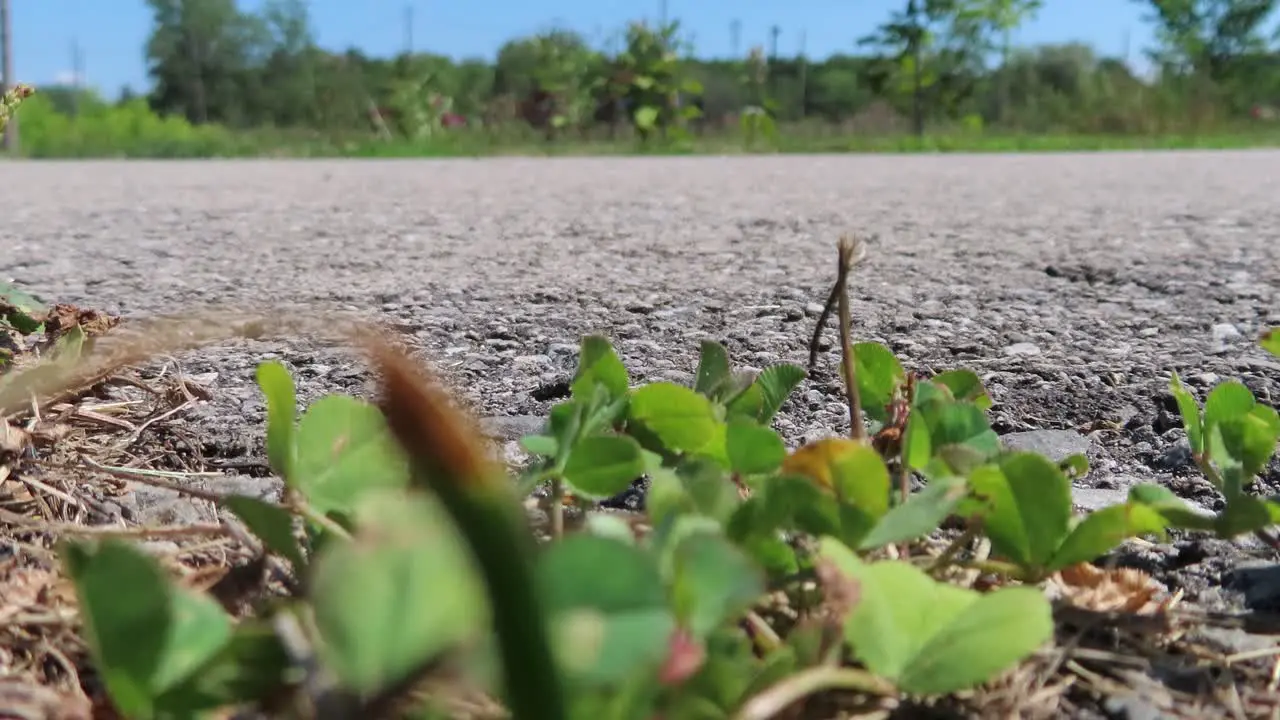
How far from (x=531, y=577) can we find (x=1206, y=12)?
21508 millimetres

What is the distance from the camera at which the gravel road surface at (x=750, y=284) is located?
119cm

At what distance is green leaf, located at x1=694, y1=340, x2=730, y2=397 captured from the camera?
798mm

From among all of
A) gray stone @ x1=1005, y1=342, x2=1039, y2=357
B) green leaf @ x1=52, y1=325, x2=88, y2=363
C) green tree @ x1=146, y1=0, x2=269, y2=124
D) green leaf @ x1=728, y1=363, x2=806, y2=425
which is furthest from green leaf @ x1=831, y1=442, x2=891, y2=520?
green tree @ x1=146, y1=0, x2=269, y2=124

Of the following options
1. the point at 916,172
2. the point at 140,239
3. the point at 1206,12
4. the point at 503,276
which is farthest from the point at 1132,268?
the point at 1206,12

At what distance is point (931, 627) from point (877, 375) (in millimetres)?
356

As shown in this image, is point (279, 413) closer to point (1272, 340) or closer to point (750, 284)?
point (1272, 340)

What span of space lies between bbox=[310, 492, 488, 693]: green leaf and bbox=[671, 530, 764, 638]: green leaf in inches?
3.9

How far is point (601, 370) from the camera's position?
2.37 feet

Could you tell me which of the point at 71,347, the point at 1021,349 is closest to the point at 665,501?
the point at 71,347

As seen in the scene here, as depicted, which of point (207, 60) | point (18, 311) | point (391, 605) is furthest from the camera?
point (207, 60)

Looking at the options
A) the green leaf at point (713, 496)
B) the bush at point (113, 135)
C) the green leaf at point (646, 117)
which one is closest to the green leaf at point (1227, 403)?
the green leaf at point (713, 496)

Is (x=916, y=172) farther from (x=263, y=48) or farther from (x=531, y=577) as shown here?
(x=263, y=48)

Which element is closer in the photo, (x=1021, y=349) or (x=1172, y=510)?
(x=1172, y=510)

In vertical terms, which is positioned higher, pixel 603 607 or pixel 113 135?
pixel 113 135
